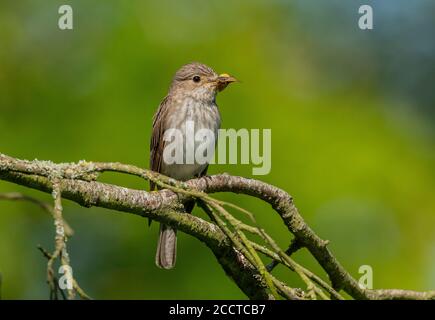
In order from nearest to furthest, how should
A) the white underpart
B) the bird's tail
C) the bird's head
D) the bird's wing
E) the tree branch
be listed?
1. the tree branch
2. the bird's tail
3. the white underpart
4. the bird's wing
5. the bird's head

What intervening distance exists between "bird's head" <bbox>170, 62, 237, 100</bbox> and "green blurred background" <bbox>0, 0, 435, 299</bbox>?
0.34 ft

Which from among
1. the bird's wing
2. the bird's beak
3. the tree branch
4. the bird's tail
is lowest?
the tree branch

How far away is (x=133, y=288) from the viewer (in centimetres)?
506

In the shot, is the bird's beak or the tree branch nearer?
the tree branch

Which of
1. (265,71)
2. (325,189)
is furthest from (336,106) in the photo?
(325,189)

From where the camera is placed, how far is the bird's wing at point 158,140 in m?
5.53

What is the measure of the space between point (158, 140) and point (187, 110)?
25cm

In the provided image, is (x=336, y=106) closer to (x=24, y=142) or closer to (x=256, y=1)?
(x=256, y=1)

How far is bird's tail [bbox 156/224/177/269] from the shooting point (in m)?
4.95

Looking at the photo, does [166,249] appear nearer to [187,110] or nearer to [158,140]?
[158,140]

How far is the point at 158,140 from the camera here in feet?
18.2

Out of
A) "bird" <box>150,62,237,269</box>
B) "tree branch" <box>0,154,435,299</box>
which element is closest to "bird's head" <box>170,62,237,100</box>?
"bird" <box>150,62,237,269</box>

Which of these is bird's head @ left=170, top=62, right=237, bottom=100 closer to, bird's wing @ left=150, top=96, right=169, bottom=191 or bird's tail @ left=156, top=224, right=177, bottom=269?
bird's wing @ left=150, top=96, right=169, bottom=191
